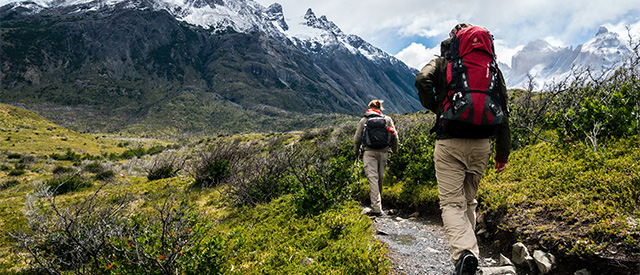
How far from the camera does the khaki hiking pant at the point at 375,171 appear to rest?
5.24 metres

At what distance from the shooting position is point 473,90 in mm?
2568

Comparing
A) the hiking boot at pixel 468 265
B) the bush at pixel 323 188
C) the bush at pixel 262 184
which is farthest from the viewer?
the bush at pixel 262 184

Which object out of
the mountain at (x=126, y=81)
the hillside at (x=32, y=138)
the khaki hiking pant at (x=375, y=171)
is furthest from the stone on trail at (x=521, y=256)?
the mountain at (x=126, y=81)

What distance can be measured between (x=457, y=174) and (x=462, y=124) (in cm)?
55

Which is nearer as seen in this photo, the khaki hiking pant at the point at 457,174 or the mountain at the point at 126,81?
the khaki hiking pant at the point at 457,174

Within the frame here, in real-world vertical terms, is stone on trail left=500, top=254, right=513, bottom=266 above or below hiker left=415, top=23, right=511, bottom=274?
below

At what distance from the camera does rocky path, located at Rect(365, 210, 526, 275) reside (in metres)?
3.10

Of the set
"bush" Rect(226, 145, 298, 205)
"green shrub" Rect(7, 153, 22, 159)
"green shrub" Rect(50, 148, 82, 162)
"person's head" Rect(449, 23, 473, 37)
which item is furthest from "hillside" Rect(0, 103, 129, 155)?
"person's head" Rect(449, 23, 473, 37)

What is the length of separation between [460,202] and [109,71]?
19201 centimetres

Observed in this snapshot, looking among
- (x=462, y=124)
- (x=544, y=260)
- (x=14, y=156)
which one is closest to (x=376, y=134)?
(x=462, y=124)

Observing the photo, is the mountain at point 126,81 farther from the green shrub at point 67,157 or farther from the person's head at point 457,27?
the person's head at point 457,27

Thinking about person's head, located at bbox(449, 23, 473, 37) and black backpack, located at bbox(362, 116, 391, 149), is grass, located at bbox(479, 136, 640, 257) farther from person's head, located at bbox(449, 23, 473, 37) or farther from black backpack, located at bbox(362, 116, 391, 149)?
person's head, located at bbox(449, 23, 473, 37)

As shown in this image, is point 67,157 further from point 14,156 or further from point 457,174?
point 457,174

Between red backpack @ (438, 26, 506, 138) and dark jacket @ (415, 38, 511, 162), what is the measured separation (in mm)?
151
